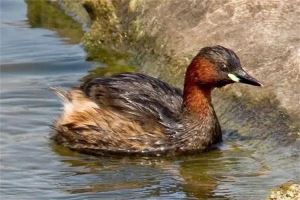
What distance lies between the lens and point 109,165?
9781 mm

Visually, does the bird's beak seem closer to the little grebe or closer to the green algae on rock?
the little grebe

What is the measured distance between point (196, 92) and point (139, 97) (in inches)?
21.0

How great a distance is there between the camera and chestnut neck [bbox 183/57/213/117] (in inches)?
409

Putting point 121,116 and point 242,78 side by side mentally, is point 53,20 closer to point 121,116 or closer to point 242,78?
point 121,116

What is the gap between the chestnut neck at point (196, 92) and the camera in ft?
34.1

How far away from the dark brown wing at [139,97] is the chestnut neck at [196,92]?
0.50 ft

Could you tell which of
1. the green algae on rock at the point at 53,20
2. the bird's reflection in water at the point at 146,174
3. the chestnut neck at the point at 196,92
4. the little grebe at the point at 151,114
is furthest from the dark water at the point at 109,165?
the green algae on rock at the point at 53,20

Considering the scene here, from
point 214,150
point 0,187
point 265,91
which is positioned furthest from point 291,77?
point 0,187

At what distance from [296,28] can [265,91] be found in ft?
3.59

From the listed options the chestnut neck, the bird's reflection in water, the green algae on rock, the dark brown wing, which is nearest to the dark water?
the bird's reflection in water

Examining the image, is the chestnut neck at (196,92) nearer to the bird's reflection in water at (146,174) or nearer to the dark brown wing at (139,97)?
the dark brown wing at (139,97)

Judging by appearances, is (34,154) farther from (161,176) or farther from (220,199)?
(220,199)

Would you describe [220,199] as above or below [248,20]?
below

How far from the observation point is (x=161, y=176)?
9344mm
